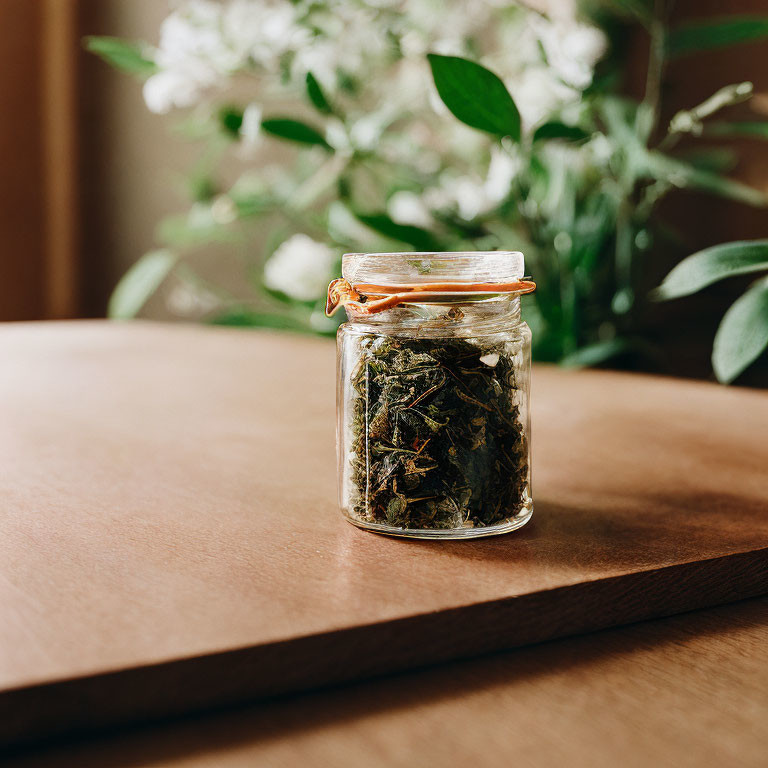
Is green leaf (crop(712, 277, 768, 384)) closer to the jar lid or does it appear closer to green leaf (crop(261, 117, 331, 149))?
the jar lid

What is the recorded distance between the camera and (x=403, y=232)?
3.20 feet

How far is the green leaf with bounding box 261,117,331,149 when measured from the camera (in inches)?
38.7

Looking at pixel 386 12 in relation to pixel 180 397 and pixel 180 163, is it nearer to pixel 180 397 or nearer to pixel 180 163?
pixel 180 397

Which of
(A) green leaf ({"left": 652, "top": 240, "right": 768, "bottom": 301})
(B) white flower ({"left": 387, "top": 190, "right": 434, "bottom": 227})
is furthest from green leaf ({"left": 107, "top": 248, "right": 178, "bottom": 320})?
(A) green leaf ({"left": 652, "top": 240, "right": 768, "bottom": 301})

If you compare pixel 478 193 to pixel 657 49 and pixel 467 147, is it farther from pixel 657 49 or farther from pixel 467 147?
pixel 657 49

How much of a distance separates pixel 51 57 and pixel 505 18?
140 centimetres

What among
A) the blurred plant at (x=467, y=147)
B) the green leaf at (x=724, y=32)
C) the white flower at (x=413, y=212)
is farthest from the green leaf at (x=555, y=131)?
the white flower at (x=413, y=212)

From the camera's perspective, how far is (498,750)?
0.28 metres

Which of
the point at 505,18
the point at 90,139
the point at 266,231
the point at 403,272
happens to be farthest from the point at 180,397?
the point at 90,139

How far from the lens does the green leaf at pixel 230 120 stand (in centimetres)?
118

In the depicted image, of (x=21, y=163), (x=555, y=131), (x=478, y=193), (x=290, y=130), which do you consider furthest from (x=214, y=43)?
(x=21, y=163)

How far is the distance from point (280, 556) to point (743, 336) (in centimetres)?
37

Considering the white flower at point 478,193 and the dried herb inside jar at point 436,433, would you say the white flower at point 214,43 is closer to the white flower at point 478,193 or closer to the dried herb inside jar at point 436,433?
the white flower at point 478,193

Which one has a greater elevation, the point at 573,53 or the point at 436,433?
the point at 573,53
